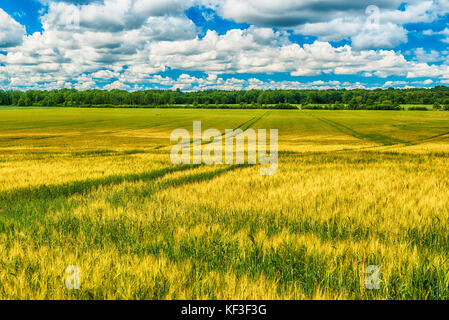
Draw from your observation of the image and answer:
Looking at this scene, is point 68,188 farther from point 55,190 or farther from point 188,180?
point 188,180

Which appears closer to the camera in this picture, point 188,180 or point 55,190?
point 55,190

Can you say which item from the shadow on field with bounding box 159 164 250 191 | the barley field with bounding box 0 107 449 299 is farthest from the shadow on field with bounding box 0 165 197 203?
the shadow on field with bounding box 159 164 250 191

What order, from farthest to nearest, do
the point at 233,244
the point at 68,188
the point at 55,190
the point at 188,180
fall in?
the point at 188,180, the point at 68,188, the point at 55,190, the point at 233,244

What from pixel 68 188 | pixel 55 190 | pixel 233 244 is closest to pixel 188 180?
pixel 68 188

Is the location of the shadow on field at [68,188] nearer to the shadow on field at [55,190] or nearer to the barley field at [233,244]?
the shadow on field at [55,190]

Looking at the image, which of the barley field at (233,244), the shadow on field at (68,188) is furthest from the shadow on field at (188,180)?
the barley field at (233,244)

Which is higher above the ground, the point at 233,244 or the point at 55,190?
the point at 233,244

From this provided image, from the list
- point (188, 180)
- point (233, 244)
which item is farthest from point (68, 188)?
point (233, 244)

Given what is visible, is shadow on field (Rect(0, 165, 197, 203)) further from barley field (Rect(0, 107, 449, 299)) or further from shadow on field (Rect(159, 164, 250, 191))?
shadow on field (Rect(159, 164, 250, 191))

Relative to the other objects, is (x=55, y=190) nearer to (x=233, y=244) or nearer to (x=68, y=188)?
(x=68, y=188)

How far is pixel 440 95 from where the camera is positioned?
19438 cm

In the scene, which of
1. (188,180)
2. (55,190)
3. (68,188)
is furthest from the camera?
(188,180)
